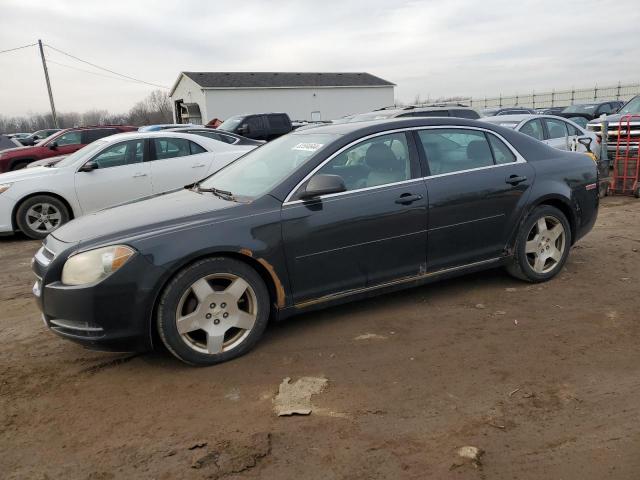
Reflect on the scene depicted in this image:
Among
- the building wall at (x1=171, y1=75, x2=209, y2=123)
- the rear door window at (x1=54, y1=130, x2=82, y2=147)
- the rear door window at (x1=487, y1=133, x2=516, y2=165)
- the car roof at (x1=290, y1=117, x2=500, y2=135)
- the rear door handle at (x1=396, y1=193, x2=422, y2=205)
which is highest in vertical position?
the building wall at (x1=171, y1=75, x2=209, y2=123)

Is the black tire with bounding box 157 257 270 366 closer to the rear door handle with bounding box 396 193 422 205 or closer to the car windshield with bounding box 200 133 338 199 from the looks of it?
the car windshield with bounding box 200 133 338 199

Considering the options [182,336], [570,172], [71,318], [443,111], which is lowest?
[182,336]

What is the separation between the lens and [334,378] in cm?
338

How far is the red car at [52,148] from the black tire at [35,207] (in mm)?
5201

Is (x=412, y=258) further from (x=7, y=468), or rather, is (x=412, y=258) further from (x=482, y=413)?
(x=7, y=468)

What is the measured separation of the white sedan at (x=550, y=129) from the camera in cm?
974

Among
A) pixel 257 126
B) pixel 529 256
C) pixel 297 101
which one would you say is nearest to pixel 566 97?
pixel 297 101

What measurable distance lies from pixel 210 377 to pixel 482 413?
1702 mm

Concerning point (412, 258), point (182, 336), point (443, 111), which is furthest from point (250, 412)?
point (443, 111)

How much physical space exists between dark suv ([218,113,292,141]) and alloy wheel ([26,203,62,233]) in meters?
11.6

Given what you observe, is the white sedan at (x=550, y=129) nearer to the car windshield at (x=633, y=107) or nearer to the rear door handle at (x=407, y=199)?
the car windshield at (x=633, y=107)

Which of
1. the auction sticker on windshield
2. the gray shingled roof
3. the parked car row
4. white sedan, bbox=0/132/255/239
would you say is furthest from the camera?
the gray shingled roof

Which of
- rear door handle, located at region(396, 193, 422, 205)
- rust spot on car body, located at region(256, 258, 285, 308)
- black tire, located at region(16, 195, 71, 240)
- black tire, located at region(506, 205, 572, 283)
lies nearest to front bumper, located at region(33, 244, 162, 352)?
rust spot on car body, located at region(256, 258, 285, 308)

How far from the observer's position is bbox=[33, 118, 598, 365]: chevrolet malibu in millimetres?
3385
